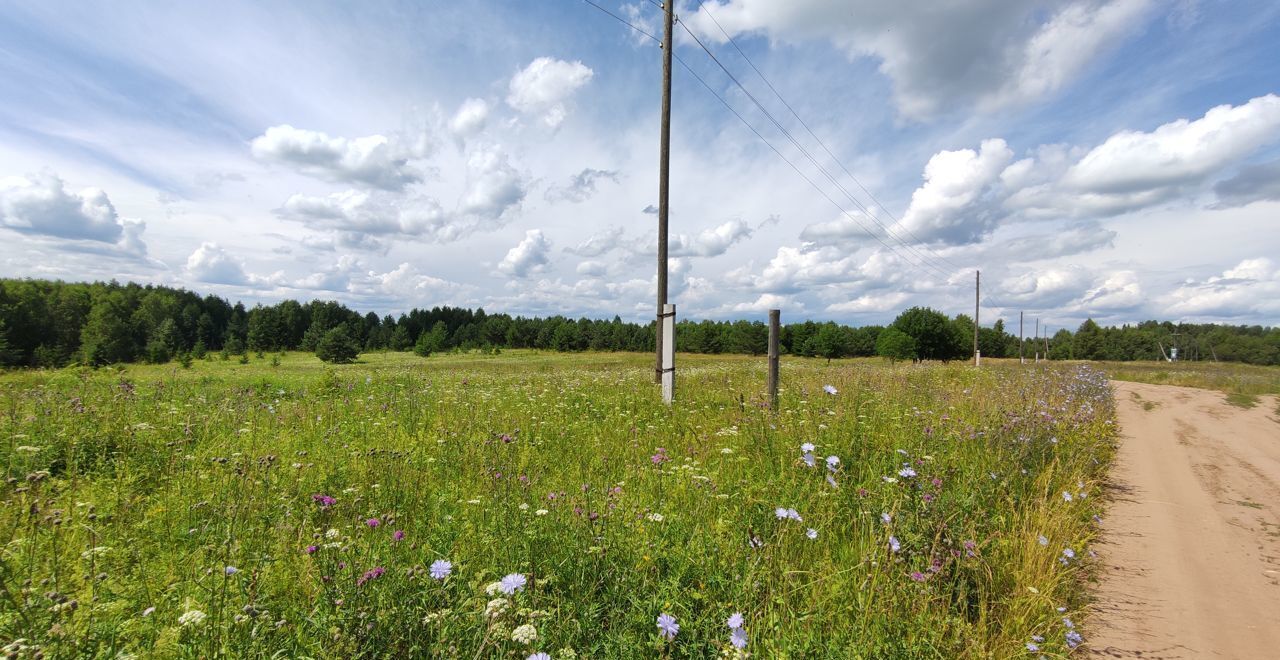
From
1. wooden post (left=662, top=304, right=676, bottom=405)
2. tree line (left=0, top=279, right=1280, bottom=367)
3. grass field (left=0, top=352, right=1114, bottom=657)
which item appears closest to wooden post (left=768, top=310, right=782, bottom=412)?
grass field (left=0, top=352, right=1114, bottom=657)

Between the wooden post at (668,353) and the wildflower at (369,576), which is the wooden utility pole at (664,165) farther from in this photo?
the wildflower at (369,576)

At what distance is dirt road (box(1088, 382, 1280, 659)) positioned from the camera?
2922 millimetres

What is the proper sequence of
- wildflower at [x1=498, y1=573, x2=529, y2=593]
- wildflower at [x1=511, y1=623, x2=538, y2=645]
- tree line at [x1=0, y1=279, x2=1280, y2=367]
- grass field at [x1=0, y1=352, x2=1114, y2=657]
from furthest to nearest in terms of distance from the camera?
tree line at [x1=0, y1=279, x2=1280, y2=367] → grass field at [x1=0, y1=352, x2=1114, y2=657] → wildflower at [x1=498, y1=573, x2=529, y2=593] → wildflower at [x1=511, y1=623, x2=538, y2=645]

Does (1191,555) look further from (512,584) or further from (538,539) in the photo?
(512,584)

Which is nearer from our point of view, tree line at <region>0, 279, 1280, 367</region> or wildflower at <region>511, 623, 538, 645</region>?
wildflower at <region>511, 623, 538, 645</region>

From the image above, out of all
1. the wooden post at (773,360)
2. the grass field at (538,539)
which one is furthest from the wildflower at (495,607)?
the wooden post at (773,360)

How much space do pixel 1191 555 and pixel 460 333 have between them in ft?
354

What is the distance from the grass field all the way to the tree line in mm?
60985

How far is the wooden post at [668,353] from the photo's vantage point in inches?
336

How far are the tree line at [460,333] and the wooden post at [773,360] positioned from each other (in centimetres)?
5786

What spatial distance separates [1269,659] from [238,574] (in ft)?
17.5

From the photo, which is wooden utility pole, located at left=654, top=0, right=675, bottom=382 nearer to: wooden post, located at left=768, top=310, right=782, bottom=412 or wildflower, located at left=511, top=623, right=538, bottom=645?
wooden post, located at left=768, top=310, right=782, bottom=412

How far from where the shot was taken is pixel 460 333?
339 ft

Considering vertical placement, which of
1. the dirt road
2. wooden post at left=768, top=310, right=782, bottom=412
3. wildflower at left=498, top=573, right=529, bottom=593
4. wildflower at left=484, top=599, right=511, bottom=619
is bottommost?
the dirt road
